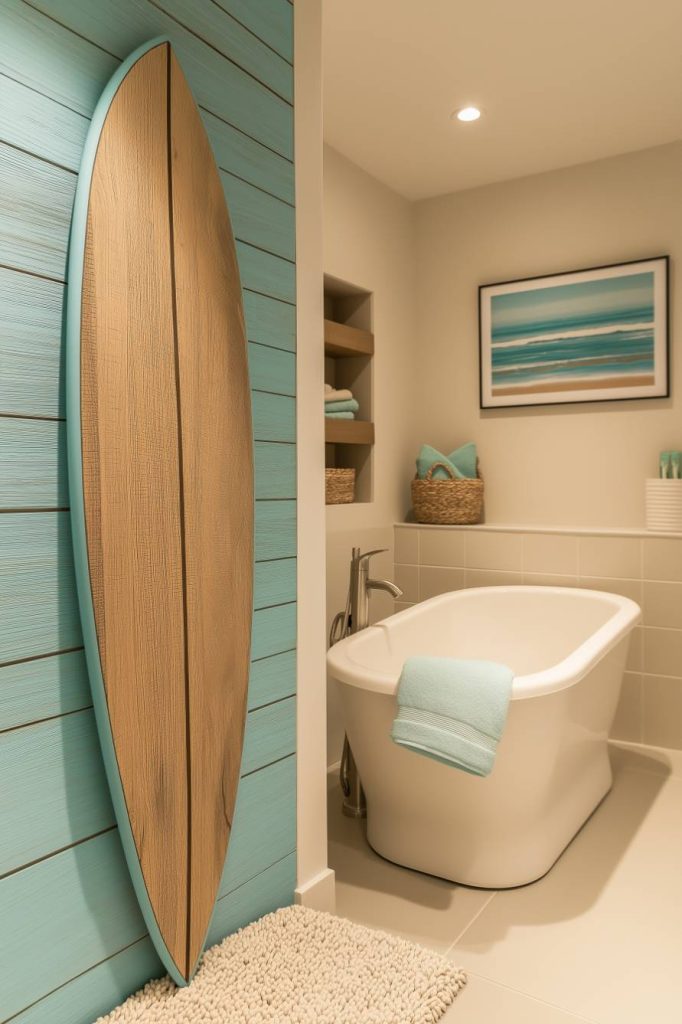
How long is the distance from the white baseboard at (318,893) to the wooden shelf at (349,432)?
1.75 metres

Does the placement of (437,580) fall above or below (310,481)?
below

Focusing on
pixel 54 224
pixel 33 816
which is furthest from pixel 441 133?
pixel 33 816

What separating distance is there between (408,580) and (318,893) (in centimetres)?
201

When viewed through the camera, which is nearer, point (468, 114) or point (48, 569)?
point (48, 569)

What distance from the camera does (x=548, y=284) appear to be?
3527 mm

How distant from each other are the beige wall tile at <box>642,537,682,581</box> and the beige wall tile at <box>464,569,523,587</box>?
0.55 meters

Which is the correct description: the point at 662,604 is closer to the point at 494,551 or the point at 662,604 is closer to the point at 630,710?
the point at 630,710

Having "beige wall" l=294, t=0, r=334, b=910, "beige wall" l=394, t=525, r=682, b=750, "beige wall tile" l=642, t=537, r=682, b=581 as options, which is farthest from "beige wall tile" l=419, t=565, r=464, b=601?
"beige wall" l=294, t=0, r=334, b=910

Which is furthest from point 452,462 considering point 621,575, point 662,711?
point 662,711

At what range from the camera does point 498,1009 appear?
1.66 metres

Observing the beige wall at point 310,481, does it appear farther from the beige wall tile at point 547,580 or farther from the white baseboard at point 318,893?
the beige wall tile at point 547,580

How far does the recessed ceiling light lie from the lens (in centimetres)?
294

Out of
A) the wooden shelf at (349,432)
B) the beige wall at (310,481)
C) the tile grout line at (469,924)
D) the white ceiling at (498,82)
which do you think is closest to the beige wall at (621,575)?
the wooden shelf at (349,432)

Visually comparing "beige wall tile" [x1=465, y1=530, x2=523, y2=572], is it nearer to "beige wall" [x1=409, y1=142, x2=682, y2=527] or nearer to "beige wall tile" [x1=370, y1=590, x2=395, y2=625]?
"beige wall" [x1=409, y1=142, x2=682, y2=527]
